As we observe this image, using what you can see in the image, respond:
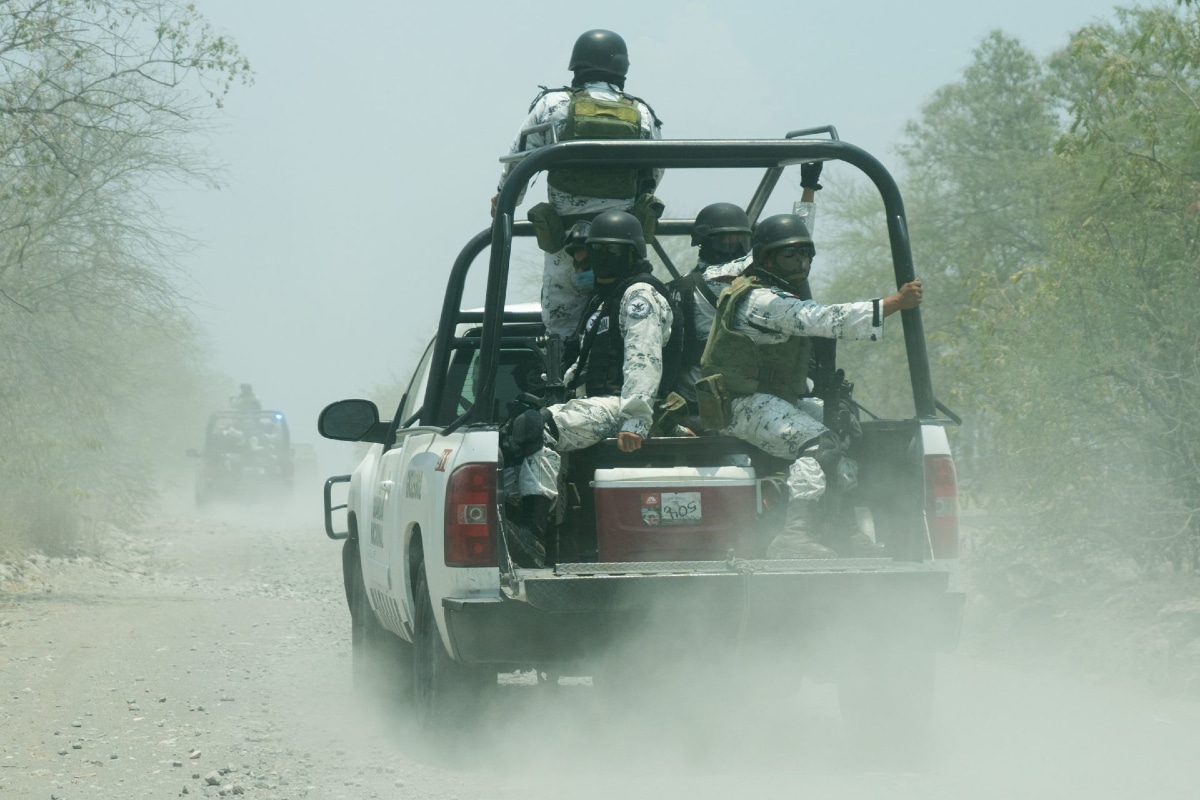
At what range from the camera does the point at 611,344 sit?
6895mm

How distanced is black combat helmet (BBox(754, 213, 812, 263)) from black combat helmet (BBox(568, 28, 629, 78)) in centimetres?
149

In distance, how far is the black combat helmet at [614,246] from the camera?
22.6ft

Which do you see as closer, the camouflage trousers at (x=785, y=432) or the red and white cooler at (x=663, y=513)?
the red and white cooler at (x=663, y=513)

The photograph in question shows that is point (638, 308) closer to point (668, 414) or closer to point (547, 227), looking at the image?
point (668, 414)

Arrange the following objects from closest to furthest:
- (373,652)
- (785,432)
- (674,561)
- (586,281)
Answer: (674,561)
(785,432)
(586,281)
(373,652)

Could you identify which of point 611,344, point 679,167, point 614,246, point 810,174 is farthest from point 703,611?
point 810,174

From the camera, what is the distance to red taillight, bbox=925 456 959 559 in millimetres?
6352

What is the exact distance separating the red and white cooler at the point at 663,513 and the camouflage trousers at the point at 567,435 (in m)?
0.19

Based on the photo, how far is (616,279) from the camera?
274 inches

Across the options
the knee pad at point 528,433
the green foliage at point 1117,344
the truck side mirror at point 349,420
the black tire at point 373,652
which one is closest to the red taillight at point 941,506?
the knee pad at point 528,433

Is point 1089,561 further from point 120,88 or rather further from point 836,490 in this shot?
point 120,88

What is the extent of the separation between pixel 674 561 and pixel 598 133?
223cm

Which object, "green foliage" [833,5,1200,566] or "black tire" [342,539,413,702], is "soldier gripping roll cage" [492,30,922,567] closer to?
"black tire" [342,539,413,702]

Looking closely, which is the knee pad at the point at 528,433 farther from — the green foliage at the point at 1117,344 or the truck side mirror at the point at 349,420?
the green foliage at the point at 1117,344
